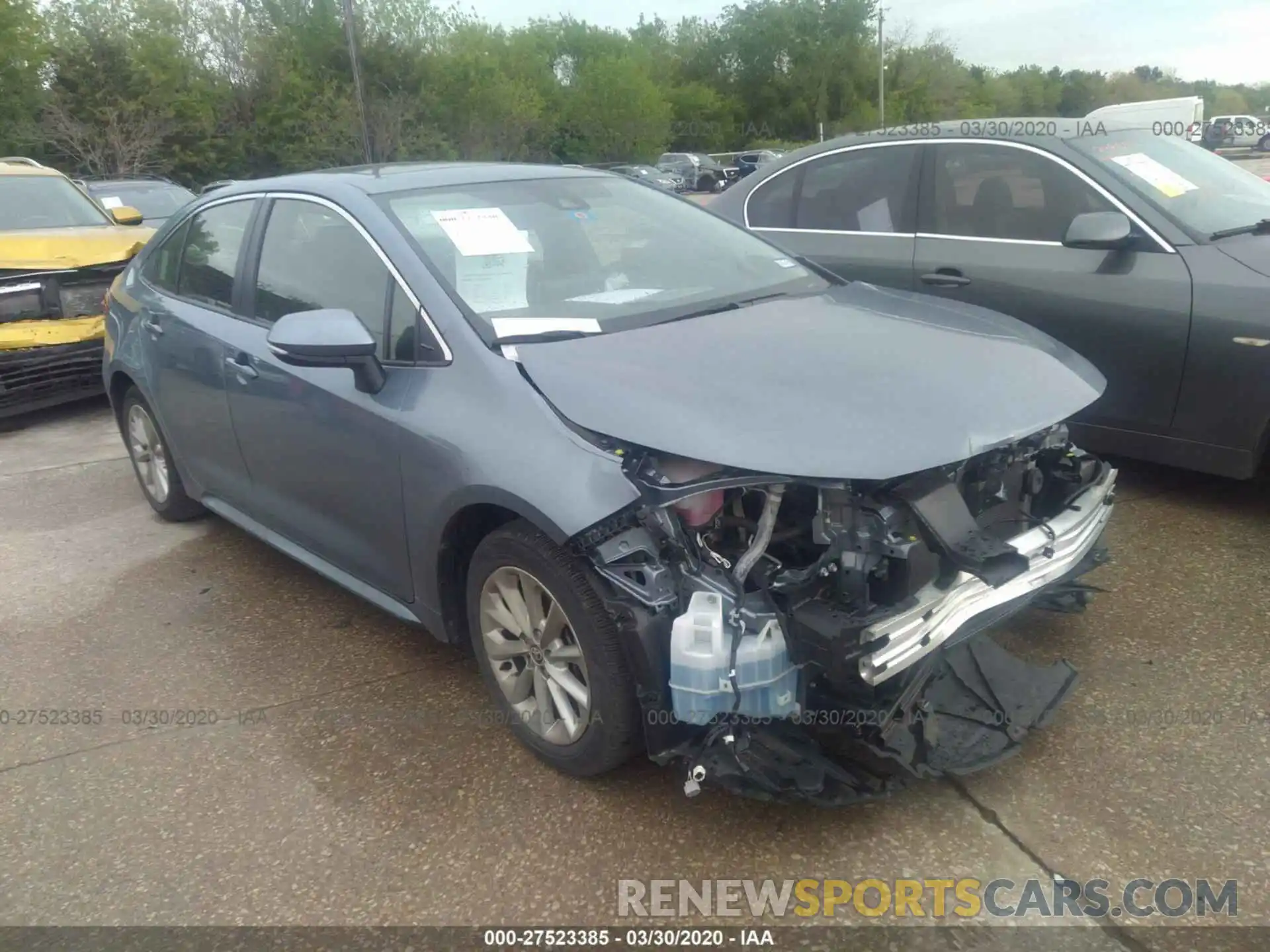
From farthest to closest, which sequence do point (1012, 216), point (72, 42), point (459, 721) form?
point (72, 42), point (1012, 216), point (459, 721)

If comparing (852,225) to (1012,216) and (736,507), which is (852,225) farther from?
(736,507)

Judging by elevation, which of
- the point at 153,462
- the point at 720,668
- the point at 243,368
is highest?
the point at 243,368

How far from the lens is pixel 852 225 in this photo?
17.3ft

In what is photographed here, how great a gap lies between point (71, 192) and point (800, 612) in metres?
8.51

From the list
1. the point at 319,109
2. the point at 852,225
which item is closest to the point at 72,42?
→ the point at 319,109

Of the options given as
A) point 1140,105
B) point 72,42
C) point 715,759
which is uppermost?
point 72,42

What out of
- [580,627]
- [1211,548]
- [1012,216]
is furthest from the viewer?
[1012,216]

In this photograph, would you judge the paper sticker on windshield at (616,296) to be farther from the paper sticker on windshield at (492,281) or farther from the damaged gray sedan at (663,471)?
the paper sticker on windshield at (492,281)

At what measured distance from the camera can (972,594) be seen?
2418mm

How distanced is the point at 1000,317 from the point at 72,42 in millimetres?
34533

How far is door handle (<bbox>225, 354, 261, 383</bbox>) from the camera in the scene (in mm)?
3595

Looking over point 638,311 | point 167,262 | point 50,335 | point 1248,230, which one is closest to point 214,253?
point 167,262

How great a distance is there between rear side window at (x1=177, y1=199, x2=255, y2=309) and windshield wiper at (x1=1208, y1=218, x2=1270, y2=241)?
3914mm

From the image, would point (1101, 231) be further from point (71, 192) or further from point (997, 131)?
point (71, 192)
